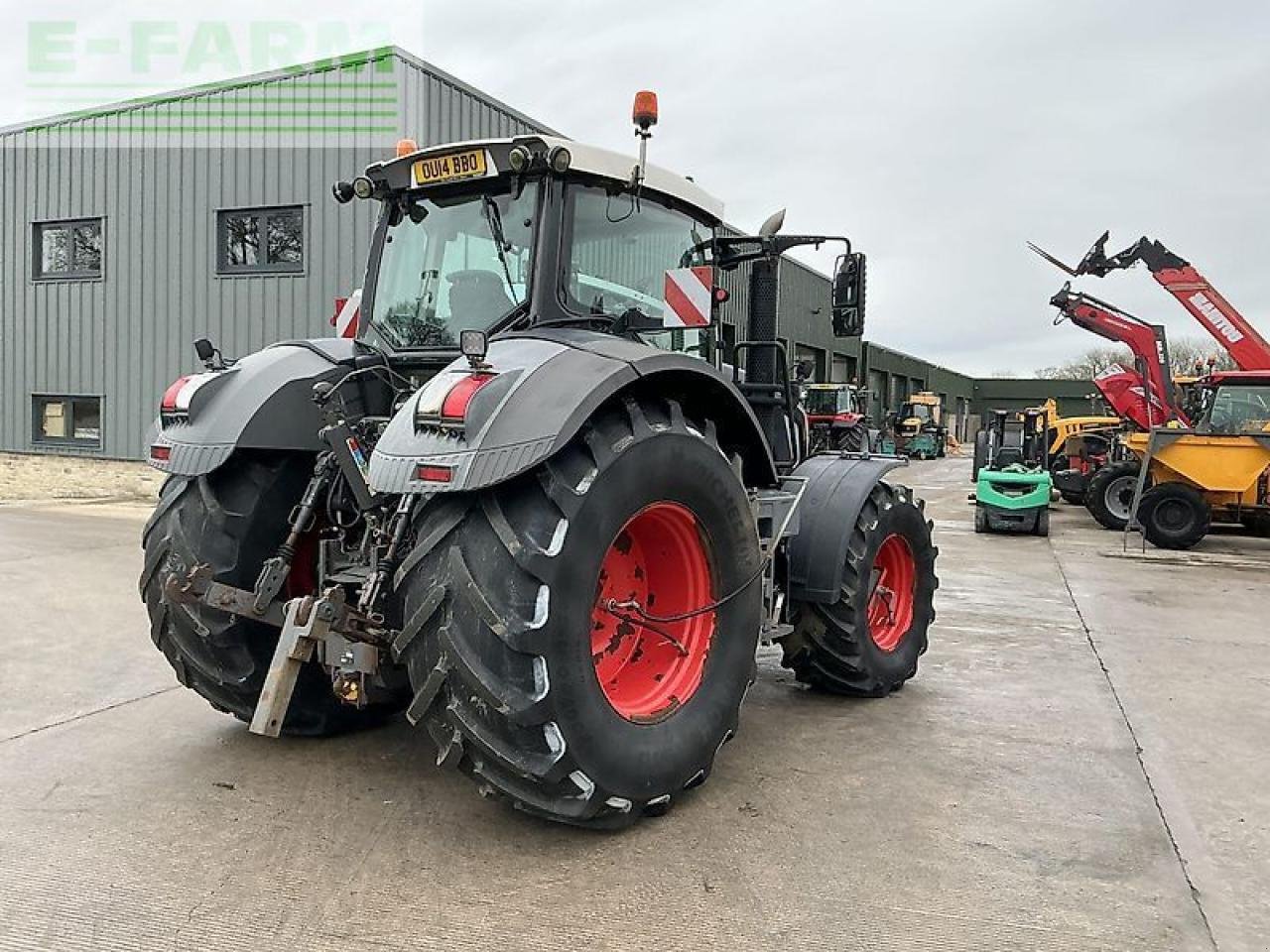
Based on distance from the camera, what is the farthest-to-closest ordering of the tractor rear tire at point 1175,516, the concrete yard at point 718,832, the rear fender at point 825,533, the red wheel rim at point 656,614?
the tractor rear tire at point 1175,516, the rear fender at point 825,533, the red wheel rim at point 656,614, the concrete yard at point 718,832

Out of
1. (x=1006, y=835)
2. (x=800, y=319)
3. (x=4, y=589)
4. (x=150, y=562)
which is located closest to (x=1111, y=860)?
(x=1006, y=835)

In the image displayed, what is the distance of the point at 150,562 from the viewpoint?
3.79 metres

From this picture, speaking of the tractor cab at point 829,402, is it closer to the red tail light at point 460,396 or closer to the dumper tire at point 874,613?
the dumper tire at point 874,613

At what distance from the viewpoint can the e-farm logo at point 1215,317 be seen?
14727mm

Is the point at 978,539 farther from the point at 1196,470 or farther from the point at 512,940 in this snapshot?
the point at 512,940

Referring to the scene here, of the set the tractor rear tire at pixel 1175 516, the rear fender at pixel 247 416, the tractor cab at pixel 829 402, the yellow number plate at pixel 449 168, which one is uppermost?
the yellow number plate at pixel 449 168

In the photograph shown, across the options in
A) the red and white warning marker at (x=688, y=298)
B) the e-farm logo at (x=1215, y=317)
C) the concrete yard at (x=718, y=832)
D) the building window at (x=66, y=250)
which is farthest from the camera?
the e-farm logo at (x=1215, y=317)

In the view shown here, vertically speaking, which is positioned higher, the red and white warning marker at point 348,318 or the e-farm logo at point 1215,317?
the e-farm logo at point 1215,317

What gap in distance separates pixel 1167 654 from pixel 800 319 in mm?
21384

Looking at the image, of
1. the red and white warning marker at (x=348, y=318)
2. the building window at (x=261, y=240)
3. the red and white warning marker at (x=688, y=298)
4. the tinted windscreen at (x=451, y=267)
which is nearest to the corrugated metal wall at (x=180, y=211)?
the building window at (x=261, y=240)

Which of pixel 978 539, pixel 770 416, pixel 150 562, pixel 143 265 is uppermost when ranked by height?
pixel 143 265

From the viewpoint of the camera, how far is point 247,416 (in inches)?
144

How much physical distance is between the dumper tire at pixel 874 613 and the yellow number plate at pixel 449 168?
2392 millimetres

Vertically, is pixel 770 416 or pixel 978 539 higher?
pixel 770 416
